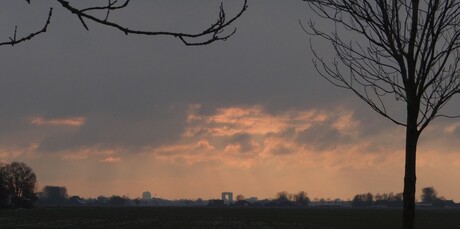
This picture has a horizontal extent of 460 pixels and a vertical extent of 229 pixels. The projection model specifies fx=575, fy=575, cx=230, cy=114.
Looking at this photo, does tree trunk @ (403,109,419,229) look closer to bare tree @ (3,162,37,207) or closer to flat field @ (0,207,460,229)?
flat field @ (0,207,460,229)

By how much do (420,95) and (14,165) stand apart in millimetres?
141801

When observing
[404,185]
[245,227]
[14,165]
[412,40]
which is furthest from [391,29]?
[14,165]

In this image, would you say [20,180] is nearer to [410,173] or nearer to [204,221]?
[204,221]

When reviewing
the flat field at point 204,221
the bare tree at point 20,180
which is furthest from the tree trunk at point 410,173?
the bare tree at point 20,180

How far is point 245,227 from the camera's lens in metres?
54.1

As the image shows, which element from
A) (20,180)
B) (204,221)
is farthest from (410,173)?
(20,180)

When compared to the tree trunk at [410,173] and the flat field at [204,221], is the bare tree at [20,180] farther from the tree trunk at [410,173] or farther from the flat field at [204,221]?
the tree trunk at [410,173]

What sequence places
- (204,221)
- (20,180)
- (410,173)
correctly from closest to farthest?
(410,173)
(204,221)
(20,180)

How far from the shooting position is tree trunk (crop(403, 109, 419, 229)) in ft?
23.6

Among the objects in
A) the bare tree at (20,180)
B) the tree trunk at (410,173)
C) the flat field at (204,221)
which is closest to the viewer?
the tree trunk at (410,173)

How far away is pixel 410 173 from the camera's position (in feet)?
23.8

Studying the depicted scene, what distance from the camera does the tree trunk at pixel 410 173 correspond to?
720 centimetres

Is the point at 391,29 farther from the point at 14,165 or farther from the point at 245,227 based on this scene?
the point at 14,165

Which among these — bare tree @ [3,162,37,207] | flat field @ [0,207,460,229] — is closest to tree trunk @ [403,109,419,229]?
flat field @ [0,207,460,229]
